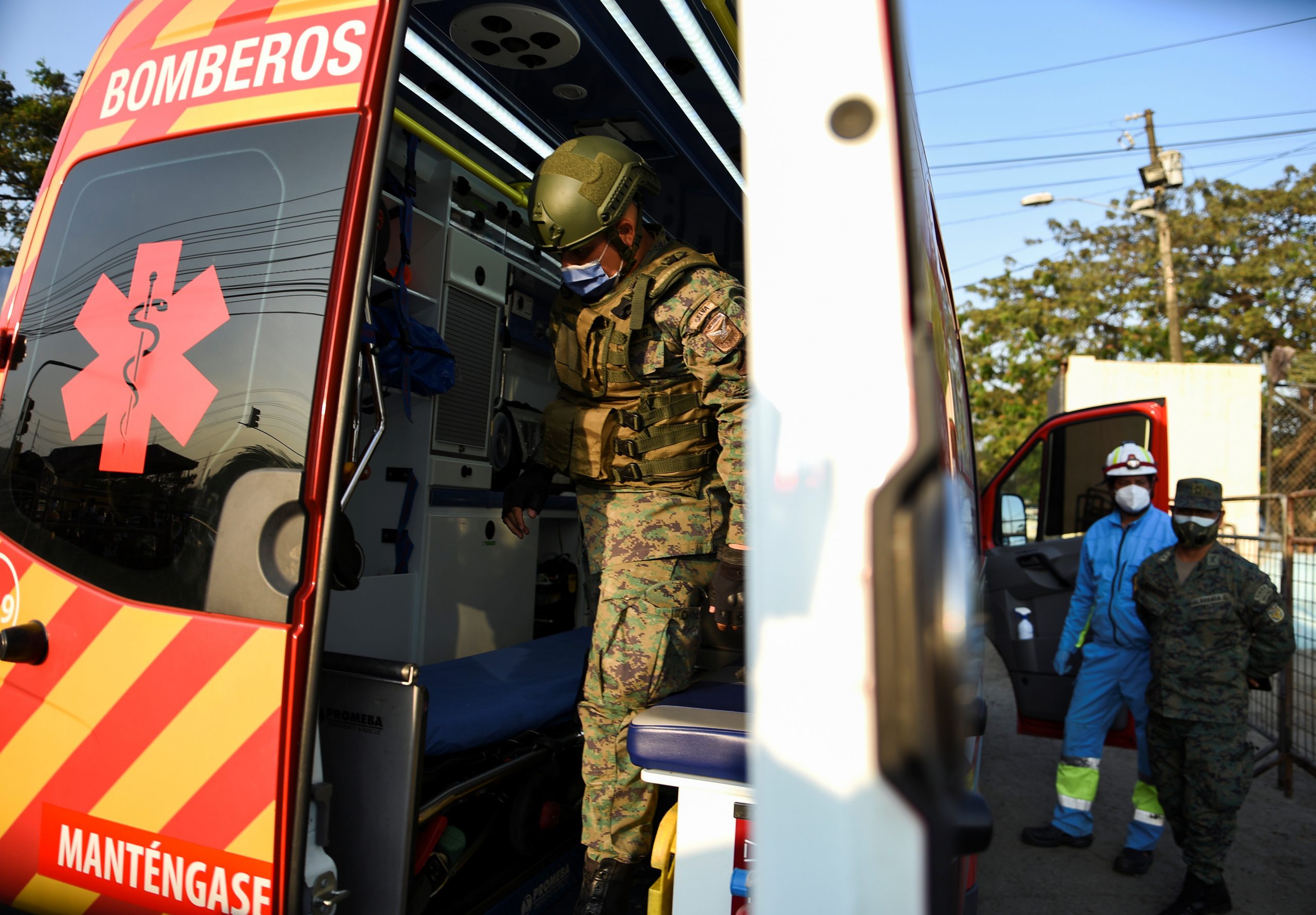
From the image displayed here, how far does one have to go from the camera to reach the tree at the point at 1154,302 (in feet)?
63.0

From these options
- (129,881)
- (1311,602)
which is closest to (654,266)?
(129,881)

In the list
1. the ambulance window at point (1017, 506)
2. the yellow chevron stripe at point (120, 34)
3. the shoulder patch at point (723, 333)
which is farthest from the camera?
the ambulance window at point (1017, 506)

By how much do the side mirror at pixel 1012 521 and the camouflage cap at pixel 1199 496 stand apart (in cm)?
130

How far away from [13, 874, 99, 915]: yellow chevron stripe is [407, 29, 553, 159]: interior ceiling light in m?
2.02

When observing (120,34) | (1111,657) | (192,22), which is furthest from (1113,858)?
(120,34)

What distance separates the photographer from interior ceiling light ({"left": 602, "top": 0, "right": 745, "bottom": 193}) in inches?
90.3

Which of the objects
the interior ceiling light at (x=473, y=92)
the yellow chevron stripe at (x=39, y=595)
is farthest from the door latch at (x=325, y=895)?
the interior ceiling light at (x=473, y=92)

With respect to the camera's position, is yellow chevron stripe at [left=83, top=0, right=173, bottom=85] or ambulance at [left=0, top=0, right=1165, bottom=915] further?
yellow chevron stripe at [left=83, top=0, right=173, bottom=85]

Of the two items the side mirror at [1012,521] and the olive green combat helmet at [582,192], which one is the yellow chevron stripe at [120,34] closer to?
the olive green combat helmet at [582,192]

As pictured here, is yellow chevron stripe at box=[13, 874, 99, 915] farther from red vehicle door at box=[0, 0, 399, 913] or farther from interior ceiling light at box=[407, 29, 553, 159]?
interior ceiling light at box=[407, 29, 553, 159]

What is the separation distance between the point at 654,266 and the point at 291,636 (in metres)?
1.34

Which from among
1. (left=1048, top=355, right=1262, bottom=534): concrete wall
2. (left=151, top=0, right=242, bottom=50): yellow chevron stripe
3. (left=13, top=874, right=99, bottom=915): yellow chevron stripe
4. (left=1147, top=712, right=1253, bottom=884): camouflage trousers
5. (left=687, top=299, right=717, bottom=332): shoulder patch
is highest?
(left=1048, top=355, right=1262, bottom=534): concrete wall

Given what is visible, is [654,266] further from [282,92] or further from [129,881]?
[129,881]

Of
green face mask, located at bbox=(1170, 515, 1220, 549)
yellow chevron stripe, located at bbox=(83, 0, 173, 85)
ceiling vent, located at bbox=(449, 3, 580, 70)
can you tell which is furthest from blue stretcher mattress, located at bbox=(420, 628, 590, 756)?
green face mask, located at bbox=(1170, 515, 1220, 549)
